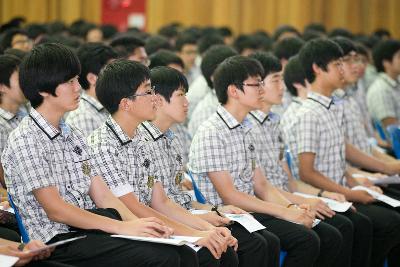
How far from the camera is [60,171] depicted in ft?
10.3

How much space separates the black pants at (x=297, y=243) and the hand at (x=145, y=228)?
0.81 meters

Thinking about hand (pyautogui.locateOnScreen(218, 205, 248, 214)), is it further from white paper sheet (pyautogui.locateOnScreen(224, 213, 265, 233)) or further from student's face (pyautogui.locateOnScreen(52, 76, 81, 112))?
student's face (pyautogui.locateOnScreen(52, 76, 81, 112))

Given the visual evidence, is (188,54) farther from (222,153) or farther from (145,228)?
(145,228)

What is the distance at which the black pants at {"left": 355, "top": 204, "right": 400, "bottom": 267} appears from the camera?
4.34m

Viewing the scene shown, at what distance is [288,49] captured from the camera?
247 inches

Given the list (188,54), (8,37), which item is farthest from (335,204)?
(188,54)

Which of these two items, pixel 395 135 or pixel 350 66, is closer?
pixel 395 135

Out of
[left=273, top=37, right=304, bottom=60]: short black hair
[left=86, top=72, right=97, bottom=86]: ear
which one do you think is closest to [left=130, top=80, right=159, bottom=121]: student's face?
[left=86, top=72, right=97, bottom=86]: ear

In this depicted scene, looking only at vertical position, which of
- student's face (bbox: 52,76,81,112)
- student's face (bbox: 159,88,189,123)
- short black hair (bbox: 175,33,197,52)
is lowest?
short black hair (bbox: 175,33,197,52)

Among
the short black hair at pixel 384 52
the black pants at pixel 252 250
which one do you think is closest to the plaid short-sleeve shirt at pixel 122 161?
the black pants at pixel 252 250

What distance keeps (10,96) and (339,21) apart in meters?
9.44

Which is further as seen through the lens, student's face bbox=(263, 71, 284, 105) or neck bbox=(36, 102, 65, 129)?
student's face bbox=(263, 71, 284, 105)

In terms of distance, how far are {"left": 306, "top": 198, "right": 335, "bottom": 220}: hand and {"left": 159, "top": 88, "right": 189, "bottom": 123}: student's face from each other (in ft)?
2.83

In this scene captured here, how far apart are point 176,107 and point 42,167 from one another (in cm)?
100
